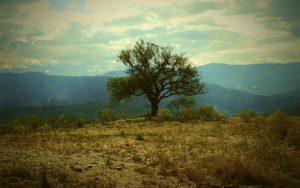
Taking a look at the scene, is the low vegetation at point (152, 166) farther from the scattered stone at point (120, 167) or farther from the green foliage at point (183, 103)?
the green foliage at point (183, 103)

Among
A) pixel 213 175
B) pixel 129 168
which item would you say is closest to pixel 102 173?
pixel 129 168

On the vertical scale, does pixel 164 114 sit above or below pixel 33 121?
above

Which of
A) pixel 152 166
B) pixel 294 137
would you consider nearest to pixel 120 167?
pixel 152 166

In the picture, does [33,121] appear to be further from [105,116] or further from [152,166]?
[152,166]

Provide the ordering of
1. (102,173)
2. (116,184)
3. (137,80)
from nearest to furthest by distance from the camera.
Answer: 1. (116,184)
2. (102,173)
3. (137,80)

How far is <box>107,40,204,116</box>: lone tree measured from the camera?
2170 inches

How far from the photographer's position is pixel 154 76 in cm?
5478

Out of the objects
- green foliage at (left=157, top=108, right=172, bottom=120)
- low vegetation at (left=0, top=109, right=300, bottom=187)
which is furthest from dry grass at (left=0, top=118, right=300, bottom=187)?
green foliage at (left=157, top=108, right=172, bottom=120)

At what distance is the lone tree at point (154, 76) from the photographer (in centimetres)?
5512

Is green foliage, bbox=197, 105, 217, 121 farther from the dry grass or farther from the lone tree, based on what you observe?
the dry grass

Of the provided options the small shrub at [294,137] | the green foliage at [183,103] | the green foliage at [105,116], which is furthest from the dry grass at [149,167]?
the green foliage at [183,103]

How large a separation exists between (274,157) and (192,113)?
34.5m

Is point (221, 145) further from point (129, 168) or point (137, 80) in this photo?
point (137, 80)

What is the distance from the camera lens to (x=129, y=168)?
1451cm
